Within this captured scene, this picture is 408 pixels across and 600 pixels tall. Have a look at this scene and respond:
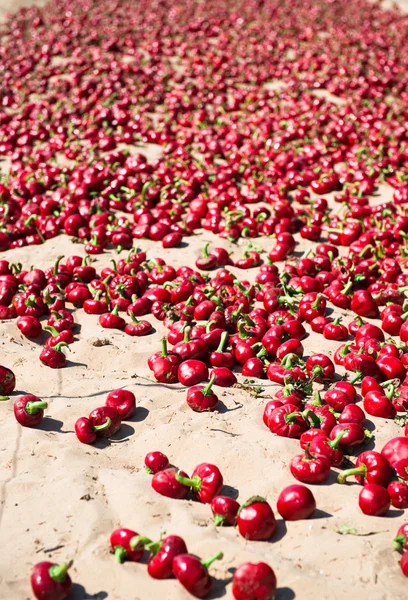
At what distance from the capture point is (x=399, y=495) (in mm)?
3869

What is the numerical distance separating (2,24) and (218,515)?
49.8 feet

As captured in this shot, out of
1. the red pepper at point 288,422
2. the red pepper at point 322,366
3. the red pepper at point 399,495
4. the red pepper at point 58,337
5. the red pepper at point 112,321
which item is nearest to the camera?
the red pepper at point 399,495

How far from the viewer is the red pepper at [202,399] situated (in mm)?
4699

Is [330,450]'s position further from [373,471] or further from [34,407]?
[34,407]

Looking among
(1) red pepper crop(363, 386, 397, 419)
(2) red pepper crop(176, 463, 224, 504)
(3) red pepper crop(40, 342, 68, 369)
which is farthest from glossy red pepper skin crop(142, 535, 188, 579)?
(3) red pepper crop(40, 342, 68, 369)

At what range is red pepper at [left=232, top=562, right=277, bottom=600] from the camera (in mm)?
3201

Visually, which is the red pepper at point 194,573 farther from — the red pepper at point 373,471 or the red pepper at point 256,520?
the red pepper at point 373,471

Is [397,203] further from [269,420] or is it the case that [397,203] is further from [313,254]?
[269,420]

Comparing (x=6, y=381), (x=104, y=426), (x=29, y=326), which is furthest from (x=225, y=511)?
(x=29, y=326)

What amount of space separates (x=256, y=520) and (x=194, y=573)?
498mm

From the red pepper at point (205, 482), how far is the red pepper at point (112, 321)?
87.3 inches

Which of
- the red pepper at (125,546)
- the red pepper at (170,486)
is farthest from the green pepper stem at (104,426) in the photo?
the red pepper at (125,546)

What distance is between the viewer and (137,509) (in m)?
3.84

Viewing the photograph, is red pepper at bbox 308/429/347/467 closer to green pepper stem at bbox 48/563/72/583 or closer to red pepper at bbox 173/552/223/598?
red pepper at bbox 173/552/223/598
